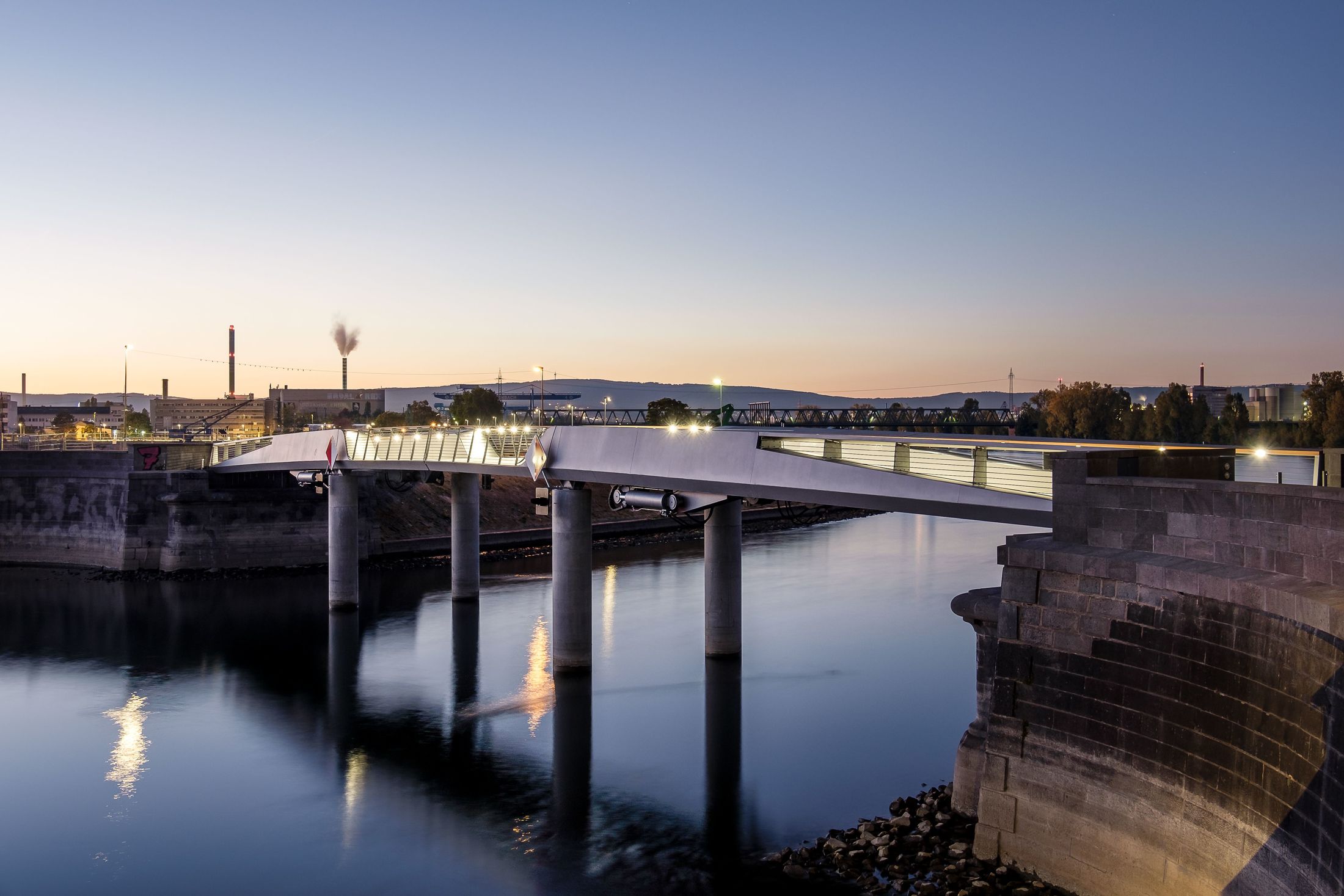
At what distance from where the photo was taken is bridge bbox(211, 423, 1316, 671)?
19.7 m

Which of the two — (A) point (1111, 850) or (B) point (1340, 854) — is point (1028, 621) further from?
A: (B) point (1340, 854)

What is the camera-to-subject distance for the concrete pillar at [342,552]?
47250 mm

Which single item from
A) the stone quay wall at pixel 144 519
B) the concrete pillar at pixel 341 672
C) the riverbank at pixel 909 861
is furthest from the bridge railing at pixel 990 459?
the stone quay wall at pixel 144 519

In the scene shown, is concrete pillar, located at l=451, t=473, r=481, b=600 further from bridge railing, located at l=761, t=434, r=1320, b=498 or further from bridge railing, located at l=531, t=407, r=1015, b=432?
bridge railing, located at l=761, t=434, r=1320, b=498

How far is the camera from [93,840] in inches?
870

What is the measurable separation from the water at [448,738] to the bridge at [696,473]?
8.27 ft

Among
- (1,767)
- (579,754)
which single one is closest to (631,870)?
(579,754)

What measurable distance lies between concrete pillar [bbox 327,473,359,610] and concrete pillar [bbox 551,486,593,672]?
1715 cm

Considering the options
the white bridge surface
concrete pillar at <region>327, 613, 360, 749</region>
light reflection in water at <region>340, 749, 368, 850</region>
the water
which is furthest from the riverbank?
concrete pillar at <region>327, 613, 360, 749</region>

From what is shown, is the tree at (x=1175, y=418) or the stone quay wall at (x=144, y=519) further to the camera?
the tree at (x=1175, y=418)

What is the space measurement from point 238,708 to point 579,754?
39.8ft

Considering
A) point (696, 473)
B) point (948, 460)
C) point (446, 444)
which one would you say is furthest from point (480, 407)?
point (948, 460)

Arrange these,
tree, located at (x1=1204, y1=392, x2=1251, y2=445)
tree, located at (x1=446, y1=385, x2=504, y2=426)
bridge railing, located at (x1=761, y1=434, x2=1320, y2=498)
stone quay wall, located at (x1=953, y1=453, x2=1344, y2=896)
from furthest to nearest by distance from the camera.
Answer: tree, located at (x1=446, y1=385, x2=504, y2=426) → tree, located at (x1=1204, y1=392, x2=1251, y2=445) → bridge railing, located at (x1=761, y1=434, x2=1320, y2=498) → stone quay wall, located at (x1=953, y1=453, x2=1344, y2=896)

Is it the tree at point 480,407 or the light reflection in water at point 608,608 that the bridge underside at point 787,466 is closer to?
the light reflection in water at point 608,608
